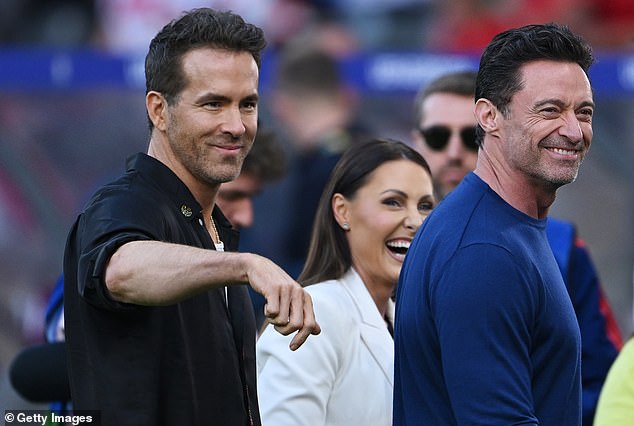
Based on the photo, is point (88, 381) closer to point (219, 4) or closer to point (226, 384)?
point (226, 384)

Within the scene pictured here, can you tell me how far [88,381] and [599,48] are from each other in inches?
248

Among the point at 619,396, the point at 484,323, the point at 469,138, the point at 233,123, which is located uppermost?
the point at 469,138

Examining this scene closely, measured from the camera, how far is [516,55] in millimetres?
3193

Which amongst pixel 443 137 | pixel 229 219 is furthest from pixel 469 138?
pixel 229 219

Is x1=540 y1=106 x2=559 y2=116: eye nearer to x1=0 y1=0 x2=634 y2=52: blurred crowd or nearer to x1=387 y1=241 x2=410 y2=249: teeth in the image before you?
x1=387 y1=241 x2=410 y2=249: teeth

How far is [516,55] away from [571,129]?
23cm

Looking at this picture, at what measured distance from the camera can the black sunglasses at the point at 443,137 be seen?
5.12 meters

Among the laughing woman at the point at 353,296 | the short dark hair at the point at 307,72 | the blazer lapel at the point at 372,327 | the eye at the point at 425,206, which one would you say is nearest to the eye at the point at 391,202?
the laughing woman at the point at 353,296

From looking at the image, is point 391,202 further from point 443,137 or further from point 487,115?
point 487,115

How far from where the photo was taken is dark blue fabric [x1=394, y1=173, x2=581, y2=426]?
291 centimetres

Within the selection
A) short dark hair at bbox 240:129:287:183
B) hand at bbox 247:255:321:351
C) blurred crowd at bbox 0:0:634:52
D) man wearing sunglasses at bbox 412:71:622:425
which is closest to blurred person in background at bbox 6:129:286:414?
short dark hair at bbox 240:129:287:183

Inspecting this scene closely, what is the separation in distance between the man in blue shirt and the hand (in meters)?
0.47

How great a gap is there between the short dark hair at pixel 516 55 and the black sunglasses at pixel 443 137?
6.08 feet

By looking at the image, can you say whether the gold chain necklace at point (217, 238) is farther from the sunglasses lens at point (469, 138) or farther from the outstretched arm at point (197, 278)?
the sunglasses lens at point (469, 138)
